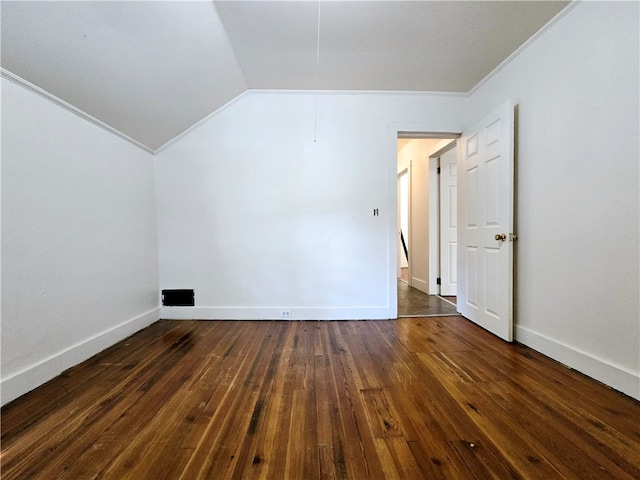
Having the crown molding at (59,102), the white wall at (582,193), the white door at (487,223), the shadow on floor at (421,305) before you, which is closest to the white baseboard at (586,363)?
the white wall at (582,193)

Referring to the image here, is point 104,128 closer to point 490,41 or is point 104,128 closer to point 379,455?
point 379,455

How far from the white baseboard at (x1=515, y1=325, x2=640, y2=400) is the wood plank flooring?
0.19ft

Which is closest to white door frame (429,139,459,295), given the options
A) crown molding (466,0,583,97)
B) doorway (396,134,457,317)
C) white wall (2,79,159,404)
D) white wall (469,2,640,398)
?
doorway (396,134,457,317)

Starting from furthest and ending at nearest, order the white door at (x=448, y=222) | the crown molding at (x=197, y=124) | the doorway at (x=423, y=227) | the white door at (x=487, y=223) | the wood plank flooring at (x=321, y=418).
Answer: the white door at (x=448, y=222) < the doorway at (x=423, y=227) < the crown molding at (x=197, y=124) < the white door at (x=487, y=223) < the wood plank flooring at (x=321, y=418)

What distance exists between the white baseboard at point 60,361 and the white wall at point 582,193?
137 inches

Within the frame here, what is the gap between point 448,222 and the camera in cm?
394

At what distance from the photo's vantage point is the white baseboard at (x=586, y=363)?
1.42m

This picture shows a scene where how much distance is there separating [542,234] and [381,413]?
6.05 ft

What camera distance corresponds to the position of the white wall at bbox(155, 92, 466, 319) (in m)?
2.79

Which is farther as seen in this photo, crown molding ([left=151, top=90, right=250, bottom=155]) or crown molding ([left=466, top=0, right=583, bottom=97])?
crown molding ([left=151, top=90, right=250, bottom=155])

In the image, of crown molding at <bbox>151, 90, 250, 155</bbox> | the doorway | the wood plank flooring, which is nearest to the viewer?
the wood plank flooring

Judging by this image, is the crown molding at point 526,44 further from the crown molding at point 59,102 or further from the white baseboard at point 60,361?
the white baseboard at point 60,361

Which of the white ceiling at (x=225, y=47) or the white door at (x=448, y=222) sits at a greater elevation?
the white ceiling at (x=225, y=47)

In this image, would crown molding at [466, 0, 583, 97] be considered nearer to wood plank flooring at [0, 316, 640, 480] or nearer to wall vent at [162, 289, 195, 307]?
wood plank flooring at [0, 316, 640, 480]
